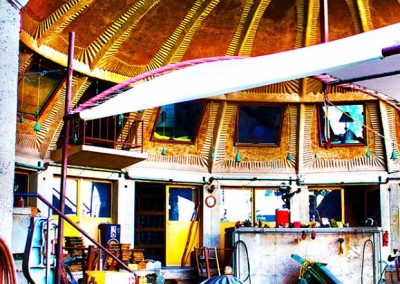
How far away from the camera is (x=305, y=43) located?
59.9ft

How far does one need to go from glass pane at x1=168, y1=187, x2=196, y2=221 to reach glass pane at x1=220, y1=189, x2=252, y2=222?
84cm

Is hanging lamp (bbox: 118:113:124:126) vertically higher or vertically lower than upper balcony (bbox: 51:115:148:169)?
higher

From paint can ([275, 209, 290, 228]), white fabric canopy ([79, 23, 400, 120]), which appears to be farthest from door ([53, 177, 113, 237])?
white fabric canopy ([79, 23, 400, 120])

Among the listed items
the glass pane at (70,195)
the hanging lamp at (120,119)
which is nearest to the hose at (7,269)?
the glass pane at (70,195)

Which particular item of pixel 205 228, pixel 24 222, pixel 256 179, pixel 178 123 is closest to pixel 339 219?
pixel 256 179

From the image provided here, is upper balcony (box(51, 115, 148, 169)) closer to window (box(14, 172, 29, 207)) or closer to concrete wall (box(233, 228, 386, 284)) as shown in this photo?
window (box(14, 172, 29, 207))

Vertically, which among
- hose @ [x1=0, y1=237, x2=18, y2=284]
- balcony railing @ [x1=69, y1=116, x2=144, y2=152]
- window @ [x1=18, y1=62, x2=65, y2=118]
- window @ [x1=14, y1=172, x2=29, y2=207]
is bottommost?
hose @ [x1=0, y1=237, x2=18, y2=284]

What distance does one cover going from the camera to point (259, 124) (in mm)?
19172

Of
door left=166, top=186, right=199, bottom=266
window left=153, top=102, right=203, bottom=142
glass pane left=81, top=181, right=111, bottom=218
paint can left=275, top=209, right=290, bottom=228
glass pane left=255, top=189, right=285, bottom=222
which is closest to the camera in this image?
glass pane left=81, top=181, right=111, bottom=218

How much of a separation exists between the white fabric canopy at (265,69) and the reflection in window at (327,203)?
40.0 ft

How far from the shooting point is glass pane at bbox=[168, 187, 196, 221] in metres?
18.7

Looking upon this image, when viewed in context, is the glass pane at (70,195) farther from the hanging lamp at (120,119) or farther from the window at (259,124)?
the window at (259,124)

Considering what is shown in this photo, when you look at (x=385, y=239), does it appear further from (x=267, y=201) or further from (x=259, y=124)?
(x=259, y=124)

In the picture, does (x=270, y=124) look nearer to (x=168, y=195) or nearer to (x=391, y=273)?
(x=168, y=195)
